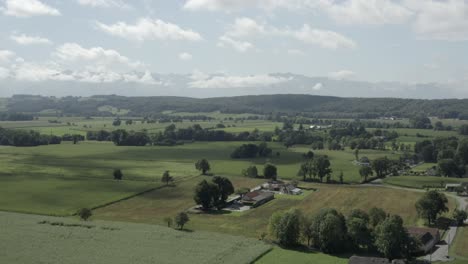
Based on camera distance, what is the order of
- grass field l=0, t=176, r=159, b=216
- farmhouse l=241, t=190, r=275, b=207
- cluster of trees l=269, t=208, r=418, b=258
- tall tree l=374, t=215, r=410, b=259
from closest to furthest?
tall tree l=374, t=215, r=410, b=259 → cluster of trees l=269, t=208, r=418, b=258 → grass field l=0, t=176, r=159, b=216 → farmhouse l=241, t=190, r=275, b=207

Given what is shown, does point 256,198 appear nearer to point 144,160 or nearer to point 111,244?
point 111,244

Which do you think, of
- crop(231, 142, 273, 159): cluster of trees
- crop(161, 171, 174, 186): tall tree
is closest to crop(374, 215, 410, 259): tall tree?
crop(161, 171, 174, 186): tall tree

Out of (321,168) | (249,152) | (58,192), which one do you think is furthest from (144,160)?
(321,168)

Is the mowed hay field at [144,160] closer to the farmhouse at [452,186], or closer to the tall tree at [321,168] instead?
the tall tree at [321,168]

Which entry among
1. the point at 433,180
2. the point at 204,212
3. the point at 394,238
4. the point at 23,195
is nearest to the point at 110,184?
the point at 23,195

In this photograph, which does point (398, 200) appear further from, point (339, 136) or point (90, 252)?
point (339, 136)

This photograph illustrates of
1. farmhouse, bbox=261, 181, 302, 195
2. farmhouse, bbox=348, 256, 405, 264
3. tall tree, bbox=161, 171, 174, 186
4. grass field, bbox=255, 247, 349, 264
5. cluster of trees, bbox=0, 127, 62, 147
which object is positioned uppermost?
cluster of trees, bbox=0, 127, 62, 147

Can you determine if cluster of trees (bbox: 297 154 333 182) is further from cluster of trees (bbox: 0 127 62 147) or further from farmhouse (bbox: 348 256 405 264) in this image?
cluster of trees (bbox: 0 127 62 147)
